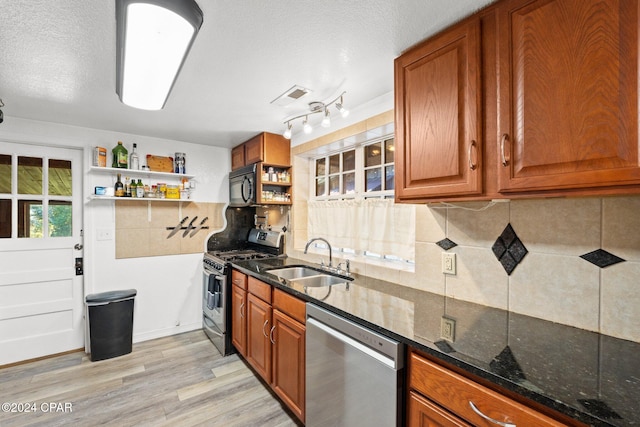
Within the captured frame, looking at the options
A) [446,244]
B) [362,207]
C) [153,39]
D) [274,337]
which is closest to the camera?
[153,39]

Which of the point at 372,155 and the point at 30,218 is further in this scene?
the point at 30,218

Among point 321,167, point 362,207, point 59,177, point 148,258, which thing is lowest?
point 148,258

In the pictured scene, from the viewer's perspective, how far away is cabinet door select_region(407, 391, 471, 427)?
39.1 inches

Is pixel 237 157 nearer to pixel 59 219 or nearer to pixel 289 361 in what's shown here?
pixel 59 219

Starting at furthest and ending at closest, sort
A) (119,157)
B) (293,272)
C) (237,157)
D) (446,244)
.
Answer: (237,157), (119,157), (293,272), (446,244)

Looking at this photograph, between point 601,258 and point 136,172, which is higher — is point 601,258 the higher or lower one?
the lower one

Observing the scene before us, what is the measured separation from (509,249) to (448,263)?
0.32 meters

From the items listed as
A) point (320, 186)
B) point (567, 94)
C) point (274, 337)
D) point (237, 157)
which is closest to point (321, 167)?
point (320, 186)

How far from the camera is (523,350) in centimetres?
101

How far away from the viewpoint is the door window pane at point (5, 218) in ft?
8.52

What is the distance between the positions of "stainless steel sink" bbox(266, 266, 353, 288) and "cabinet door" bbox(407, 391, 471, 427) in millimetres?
1048

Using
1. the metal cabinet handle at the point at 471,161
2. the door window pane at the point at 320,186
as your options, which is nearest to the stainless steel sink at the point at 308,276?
the door window pane at the point at 320,186

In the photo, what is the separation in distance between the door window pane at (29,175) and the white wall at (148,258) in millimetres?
182

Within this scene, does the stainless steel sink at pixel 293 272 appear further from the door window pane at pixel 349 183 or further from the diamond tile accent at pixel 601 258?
the diamond tile accent at pixel 601 258
